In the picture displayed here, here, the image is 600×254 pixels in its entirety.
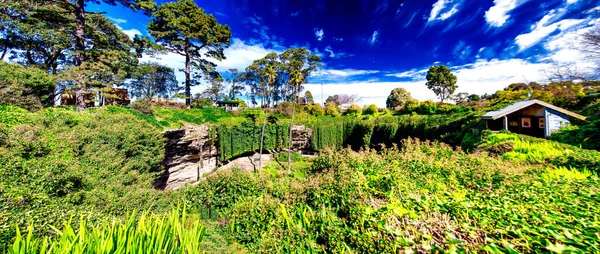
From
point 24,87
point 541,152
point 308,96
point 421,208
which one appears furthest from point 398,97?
point 24,87

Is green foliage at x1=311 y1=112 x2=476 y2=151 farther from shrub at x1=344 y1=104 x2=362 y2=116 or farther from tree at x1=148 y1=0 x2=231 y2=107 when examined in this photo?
tree at x1=148 y1=0 x2=231 y2=107

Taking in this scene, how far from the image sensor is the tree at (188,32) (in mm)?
15352

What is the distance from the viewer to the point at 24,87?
7.09 metres

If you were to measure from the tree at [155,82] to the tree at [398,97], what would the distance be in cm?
3569

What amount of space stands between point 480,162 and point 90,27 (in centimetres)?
1672

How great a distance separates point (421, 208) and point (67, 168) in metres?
6.92

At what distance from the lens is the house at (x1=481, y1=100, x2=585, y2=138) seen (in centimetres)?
862

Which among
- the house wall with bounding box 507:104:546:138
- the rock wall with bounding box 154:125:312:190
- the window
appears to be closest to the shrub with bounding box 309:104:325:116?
the rock wall with bounding box 154:125:312:190

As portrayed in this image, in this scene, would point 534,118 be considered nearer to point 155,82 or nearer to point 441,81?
point 441,81

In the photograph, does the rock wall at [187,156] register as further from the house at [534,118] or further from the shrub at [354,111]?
the house at [534,118]

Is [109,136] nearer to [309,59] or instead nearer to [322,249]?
[322,249]

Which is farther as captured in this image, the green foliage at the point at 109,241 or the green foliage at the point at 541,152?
the green foliage at the point at 541,152

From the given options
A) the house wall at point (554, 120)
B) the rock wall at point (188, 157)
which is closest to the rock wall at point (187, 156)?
the rock wall at point (188, 157)

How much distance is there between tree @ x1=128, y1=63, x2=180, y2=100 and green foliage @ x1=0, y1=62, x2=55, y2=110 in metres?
26.8
